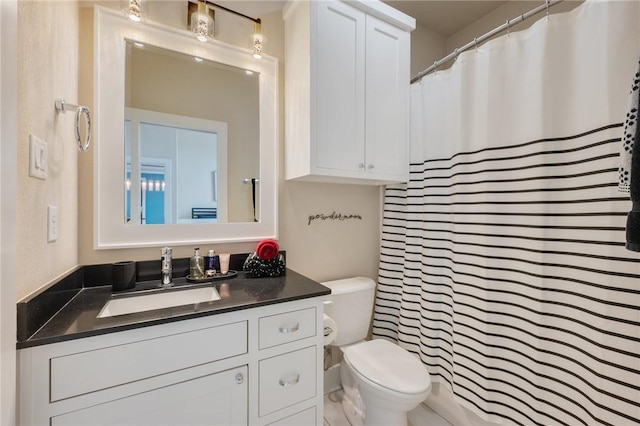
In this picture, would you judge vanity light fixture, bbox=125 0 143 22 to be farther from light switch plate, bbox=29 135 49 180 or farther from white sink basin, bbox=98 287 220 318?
white sink basin, bbox=98 287 220 318

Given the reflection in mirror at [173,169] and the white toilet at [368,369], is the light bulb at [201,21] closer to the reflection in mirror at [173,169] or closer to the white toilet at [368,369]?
the reflection in mirror at [173,169]

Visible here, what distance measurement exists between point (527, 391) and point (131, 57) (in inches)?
90.7

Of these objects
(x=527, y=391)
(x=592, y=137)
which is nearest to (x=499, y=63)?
(x=592, y=137)

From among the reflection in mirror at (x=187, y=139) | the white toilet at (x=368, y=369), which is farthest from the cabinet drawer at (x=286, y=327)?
the reflection in mirror at (x=187, y=139)

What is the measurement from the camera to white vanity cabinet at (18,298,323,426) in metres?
0.76

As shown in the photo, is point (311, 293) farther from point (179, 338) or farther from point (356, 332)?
point (356, 332)

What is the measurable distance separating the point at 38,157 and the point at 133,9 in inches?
32.5

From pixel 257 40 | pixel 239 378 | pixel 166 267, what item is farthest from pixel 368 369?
pixel 257 40

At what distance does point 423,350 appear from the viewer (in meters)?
1.63

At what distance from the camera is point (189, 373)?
3.00 ft

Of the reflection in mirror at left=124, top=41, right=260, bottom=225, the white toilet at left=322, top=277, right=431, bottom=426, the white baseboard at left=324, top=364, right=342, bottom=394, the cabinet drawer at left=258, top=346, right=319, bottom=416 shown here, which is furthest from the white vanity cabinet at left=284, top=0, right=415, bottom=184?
the white baseboard at left=324, top=364, right=342, bottom=394

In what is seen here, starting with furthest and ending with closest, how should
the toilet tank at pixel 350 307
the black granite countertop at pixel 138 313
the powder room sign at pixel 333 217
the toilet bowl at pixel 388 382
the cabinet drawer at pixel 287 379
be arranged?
the powder room sign at pixel 333 217
the toilet tank at pixel 350 307
the toilet bowl at pixel 388 382
the cabinet drawer at pixel 287 379
the black granite countertop at pixel 138 313

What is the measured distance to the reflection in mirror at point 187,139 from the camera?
132cm

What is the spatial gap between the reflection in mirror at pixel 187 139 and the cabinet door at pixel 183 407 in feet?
2.50
